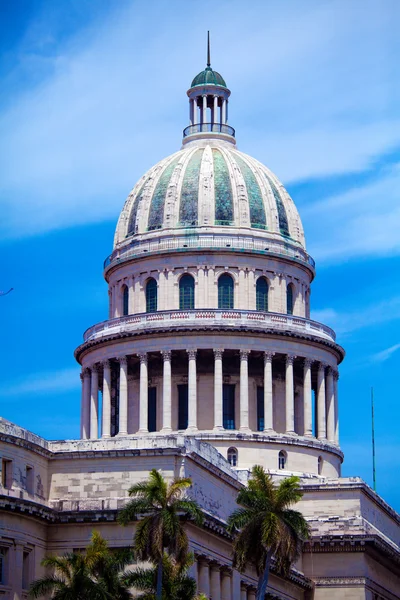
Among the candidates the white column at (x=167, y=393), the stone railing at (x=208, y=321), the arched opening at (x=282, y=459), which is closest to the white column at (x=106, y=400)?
the stone railing at (x=208, y=321)

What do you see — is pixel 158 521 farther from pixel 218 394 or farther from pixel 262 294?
pixel 262 294

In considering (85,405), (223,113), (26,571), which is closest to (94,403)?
(85,405)

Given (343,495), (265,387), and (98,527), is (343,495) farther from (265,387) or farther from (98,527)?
(98,527)

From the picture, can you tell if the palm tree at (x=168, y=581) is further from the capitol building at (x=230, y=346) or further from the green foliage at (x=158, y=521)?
the capitol building at (x=230, y=346)

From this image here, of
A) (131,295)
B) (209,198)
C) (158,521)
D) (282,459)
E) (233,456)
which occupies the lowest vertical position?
Result: (158,521)

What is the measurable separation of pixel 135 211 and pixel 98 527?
2025 inches

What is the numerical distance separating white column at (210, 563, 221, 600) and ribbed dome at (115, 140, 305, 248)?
1635 inches

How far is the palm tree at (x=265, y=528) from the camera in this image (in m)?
81.1

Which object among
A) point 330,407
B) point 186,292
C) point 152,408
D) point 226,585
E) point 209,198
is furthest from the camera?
point 209,198

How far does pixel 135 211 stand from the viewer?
437 ft

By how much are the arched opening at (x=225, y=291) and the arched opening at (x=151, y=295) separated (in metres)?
5.10

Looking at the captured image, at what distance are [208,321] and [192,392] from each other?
548 cm

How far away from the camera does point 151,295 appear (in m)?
130

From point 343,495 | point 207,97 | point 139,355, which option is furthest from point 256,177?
point 343,495
